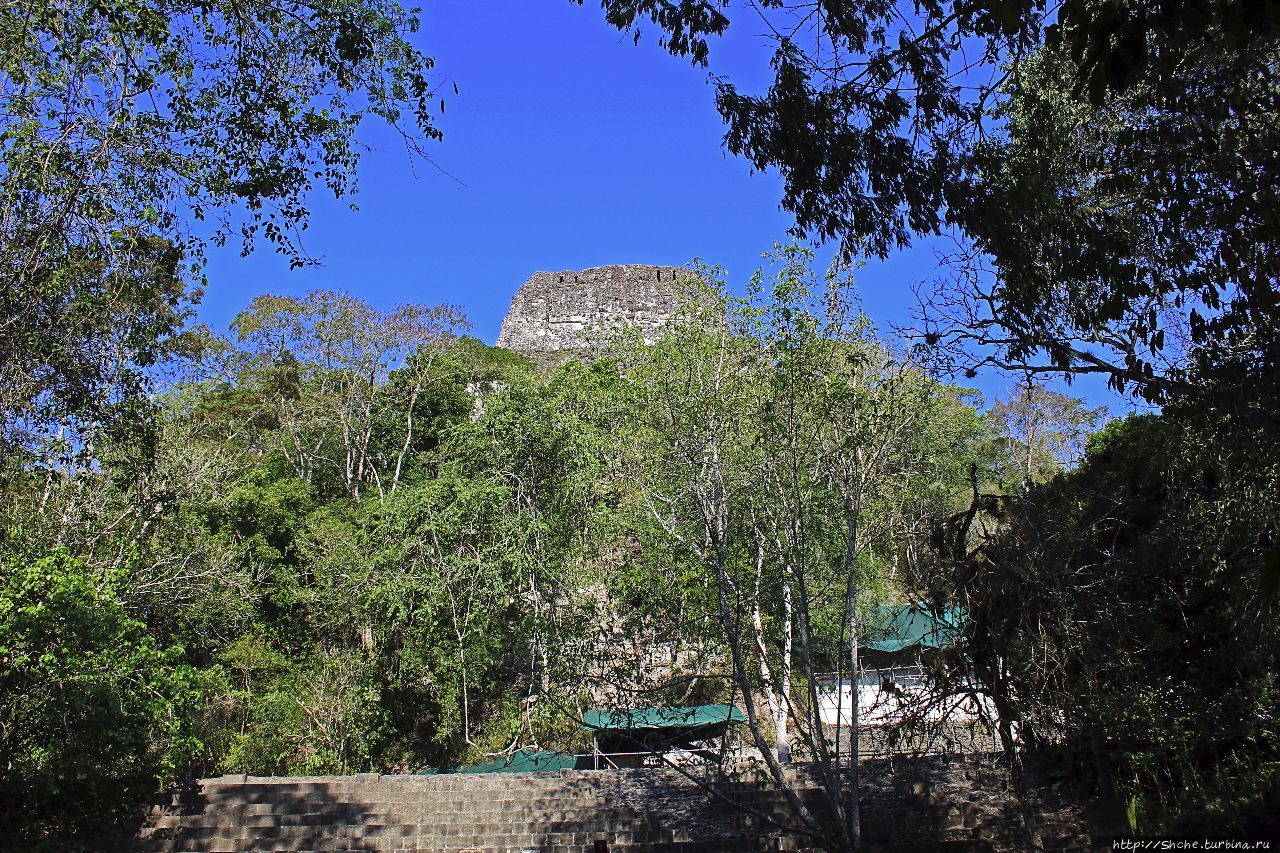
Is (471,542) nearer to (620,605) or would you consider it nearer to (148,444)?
(620,605)

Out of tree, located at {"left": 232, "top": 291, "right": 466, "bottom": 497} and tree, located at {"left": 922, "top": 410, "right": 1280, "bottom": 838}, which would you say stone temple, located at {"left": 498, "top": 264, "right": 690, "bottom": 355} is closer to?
tree, located at {"left": 232, "top": 291, "right": 466, "bottom": 497}

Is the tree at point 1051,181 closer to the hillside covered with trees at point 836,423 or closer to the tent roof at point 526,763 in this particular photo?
the hillside covered with trees at point 836,423

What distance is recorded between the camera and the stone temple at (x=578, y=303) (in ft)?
85.5

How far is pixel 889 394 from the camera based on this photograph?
6016mm

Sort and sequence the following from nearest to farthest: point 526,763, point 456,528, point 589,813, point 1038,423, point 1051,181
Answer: point 1051,181
point 589,813
point 526,763
point 456,528
point 1038,423

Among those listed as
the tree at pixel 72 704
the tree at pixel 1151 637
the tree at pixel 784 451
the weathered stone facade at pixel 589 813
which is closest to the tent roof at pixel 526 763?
the weathered stone facade at pixel 589 813

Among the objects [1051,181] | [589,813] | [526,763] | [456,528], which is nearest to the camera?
[1051,181]

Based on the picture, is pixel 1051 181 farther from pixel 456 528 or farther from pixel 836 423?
pixel 456 528

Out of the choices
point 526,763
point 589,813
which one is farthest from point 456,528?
point 589,813

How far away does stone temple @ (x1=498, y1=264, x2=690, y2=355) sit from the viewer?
26.0 meters

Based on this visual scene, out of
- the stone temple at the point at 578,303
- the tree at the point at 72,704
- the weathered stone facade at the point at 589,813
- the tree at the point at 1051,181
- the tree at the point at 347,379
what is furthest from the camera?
the stone temple at the point at 578,303

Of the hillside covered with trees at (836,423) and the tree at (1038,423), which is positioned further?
the tree at (1038,423)

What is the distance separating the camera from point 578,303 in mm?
26531

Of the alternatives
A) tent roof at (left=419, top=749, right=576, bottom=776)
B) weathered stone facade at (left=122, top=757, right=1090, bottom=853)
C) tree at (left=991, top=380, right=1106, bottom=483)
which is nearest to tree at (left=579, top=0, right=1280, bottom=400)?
weathered stone facade at (left=122, top=757, right=1090, bottom=853)
